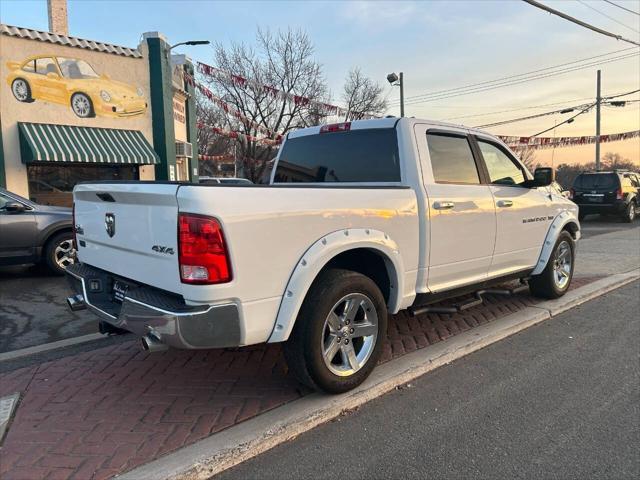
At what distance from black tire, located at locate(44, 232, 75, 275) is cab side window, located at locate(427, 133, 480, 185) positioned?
5.96 metres

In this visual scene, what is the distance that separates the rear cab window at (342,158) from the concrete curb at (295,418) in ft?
5.01

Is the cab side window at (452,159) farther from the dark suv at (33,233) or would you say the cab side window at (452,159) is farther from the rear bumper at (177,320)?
the dark suv at (33,233)

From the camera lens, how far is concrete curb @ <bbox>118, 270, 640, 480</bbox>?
2711mm

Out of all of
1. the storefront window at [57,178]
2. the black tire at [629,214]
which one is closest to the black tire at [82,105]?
the storefront window at [57,178]

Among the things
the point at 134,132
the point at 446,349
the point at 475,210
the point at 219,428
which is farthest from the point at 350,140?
the point at 134,132

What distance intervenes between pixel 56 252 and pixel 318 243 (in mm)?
6179

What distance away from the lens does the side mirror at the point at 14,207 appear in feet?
24.8

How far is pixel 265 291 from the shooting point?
3.02 meters

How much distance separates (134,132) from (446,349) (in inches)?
554

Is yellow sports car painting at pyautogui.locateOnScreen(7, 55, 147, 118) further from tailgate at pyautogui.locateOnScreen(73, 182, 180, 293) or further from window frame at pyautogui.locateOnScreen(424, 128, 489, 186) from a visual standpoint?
window frame at pyautogui.locateOnScreen(424, 128, 489, 186)

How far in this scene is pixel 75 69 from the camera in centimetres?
1452

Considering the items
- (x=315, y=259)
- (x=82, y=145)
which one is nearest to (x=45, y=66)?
(x=82, y=145)

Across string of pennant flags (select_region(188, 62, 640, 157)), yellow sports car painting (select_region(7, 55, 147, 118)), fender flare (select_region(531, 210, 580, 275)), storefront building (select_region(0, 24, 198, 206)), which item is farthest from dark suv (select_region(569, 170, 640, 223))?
yellow sports car painting (select_region(7, 55, 147, 118))

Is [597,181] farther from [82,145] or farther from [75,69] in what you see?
[75,69]
